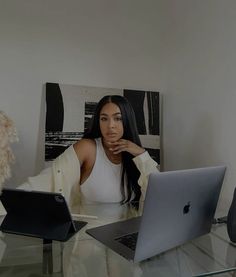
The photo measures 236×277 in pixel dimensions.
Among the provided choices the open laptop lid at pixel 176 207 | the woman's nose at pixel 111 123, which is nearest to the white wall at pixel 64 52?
the woman's nose at pixel 111 123

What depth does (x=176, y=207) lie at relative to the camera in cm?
94

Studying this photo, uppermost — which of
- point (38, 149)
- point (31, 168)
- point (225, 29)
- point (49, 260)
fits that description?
point (225, 29)

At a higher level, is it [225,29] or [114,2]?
[114,2]

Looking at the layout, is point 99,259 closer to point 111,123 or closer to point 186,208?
point 186,208

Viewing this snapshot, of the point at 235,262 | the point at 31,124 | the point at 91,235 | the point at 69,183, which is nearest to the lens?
the point at 235,262

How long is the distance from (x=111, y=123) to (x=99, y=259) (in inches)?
31.3

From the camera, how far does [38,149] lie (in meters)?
1.94

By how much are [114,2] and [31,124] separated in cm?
106

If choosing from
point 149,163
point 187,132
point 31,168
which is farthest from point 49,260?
point 187,132

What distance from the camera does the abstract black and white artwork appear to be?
1.92 meters

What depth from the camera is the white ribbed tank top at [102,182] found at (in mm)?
1593

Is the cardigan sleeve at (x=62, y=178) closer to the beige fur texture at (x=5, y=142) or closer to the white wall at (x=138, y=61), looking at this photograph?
the beige fur texture at (x=5, y=142)

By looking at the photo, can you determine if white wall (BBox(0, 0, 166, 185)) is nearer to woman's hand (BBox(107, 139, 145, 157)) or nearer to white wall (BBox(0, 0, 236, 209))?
white wall (BBox(0, 0, 236, 209))

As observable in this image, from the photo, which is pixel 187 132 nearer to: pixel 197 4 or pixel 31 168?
pixel 197 4
